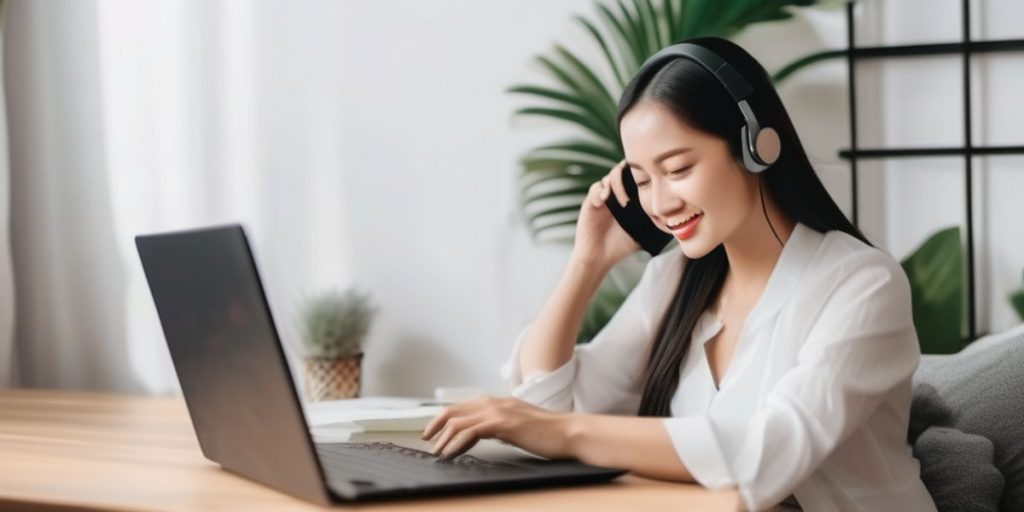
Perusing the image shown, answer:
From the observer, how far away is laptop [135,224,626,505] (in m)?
1.03

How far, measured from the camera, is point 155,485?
3.95 feet

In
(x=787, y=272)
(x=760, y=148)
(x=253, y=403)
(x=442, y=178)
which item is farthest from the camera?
(x=442, y=178)

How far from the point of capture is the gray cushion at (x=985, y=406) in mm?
1502

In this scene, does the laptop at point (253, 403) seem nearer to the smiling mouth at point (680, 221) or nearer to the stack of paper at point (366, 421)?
the stack of paper at point (366, 421)

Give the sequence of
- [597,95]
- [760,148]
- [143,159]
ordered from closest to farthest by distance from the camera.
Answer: [760,148], [597,95], [143,159]

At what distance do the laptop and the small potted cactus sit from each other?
0.95 meters

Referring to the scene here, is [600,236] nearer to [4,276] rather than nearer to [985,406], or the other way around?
[985,406]

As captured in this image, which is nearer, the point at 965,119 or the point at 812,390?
the point at 812,390

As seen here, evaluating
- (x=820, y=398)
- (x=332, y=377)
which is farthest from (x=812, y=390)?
(x=332, y=377)

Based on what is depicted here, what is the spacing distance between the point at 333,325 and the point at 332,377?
0.09 metres

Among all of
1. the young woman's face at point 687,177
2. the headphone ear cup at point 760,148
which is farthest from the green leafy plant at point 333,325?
the headphone ear cup at point 760,148

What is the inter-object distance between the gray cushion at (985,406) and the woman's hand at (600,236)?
1.37ft

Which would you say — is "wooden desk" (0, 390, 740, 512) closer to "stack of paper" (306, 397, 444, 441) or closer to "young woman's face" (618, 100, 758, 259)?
"stack of paper" (306, 397, 444, 441)

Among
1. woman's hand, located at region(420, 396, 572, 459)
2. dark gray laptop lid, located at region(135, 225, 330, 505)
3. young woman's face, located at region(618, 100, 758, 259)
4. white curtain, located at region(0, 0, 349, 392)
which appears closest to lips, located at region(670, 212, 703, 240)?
young woman's face, located at region(618, 100, 758, 259)
